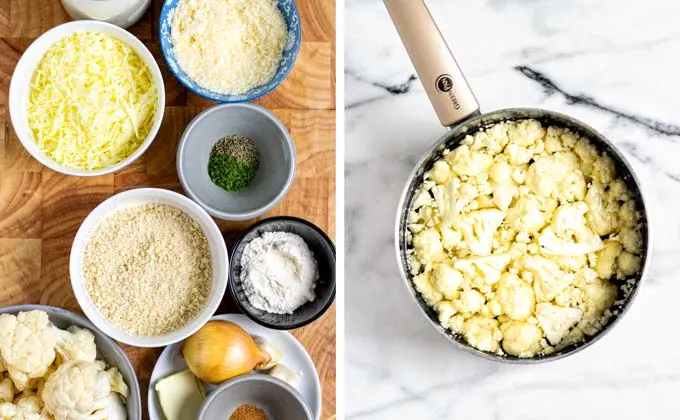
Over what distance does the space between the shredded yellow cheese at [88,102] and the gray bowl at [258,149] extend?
73 millimetres

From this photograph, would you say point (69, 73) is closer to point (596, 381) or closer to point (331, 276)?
point (331, 276)

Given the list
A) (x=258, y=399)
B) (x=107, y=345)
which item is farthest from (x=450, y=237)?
(x=107, y=345)

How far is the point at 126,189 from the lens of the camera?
121cm

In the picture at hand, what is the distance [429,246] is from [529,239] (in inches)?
5.8

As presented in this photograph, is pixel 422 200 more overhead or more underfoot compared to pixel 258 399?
more overhead

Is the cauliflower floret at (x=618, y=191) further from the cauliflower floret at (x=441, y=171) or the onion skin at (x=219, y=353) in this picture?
the onion skin at (x=219, y=353)

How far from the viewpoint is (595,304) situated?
1.21 meters

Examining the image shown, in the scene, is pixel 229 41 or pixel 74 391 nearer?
pixel 74 391

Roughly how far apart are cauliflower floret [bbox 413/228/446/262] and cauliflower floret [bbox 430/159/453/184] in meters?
0.08

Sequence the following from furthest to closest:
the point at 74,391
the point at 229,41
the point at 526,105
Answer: the point at 526,105 < the point at 229,41 < the point at 74,391

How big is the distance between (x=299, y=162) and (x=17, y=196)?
0.41 meters

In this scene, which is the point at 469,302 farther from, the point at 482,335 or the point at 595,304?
the point at 595,304

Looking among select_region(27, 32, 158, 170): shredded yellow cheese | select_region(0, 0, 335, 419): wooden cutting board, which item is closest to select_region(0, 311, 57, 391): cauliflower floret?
select_region(0, 0, 335, 419): wooden cutting board

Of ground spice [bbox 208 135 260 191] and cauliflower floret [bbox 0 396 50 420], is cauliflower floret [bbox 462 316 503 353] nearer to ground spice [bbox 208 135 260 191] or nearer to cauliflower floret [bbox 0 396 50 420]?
ground spice [bbox 208 135 260 191]
